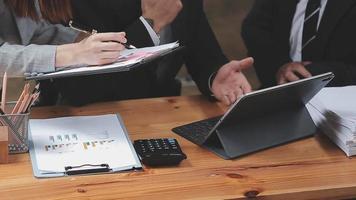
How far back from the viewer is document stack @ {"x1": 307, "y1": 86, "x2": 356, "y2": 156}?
133cm

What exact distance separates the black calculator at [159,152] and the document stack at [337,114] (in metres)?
0.36

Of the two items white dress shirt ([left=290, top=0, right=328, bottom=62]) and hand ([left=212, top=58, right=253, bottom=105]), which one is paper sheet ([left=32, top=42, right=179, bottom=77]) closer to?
hand ([left=212, top=58, right=253, bottom=105])

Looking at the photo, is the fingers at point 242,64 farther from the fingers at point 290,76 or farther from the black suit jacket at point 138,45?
the fingers at point 290,76

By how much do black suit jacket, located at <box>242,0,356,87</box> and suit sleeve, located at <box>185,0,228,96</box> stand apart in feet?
1.20

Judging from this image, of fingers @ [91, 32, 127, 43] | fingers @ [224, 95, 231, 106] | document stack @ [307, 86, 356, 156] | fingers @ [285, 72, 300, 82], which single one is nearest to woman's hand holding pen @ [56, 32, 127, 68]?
fingers @ [91, 32, 127, 43]

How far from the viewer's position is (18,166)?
1.22 meters

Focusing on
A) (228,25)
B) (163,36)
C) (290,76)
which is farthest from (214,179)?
(228,25)

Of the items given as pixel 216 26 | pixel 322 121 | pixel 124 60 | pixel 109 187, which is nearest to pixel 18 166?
pixel 109 187

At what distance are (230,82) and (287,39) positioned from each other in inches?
21.2

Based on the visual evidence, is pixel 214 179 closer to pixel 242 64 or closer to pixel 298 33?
pixel 242 64

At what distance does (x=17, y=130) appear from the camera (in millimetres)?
1260

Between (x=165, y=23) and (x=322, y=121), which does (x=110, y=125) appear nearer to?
(x=165, y=23)

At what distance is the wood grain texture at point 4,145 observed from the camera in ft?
3.96

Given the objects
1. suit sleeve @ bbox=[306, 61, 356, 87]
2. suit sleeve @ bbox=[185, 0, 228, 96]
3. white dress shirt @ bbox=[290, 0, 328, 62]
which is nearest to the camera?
suit sleeve @ bbox=[185, 0, 228, 96]
